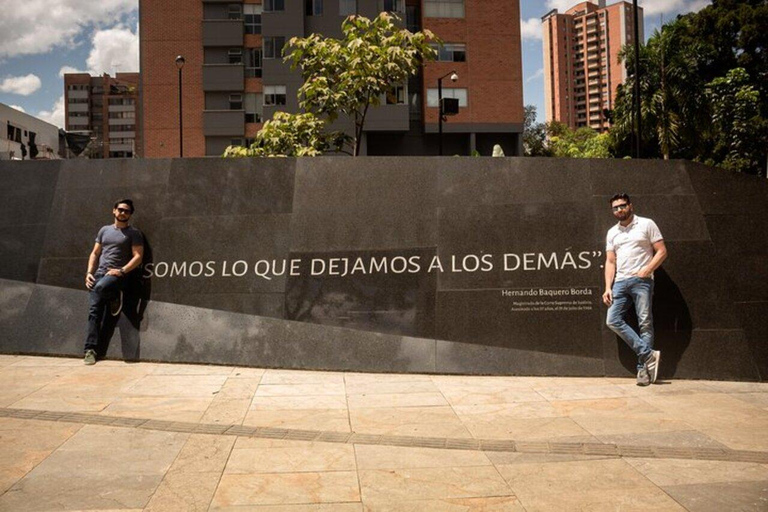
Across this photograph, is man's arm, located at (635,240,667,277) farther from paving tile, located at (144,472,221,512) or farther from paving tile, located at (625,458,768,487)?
paving tile, located at (144,472,221,512)

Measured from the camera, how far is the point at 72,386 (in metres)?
6.45

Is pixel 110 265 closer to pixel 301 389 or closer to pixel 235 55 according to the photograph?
pixel 301 389

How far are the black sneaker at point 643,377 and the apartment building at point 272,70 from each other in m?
36.3

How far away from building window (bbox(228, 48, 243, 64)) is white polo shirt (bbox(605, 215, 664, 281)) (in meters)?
40.2

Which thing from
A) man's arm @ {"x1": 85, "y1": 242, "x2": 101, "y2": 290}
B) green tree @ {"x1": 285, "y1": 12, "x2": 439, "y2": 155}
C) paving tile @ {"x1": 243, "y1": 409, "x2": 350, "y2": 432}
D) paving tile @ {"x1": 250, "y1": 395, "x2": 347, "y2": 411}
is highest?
green tree @ {"x1": 285, "y1": 12, "x2": 439, "y2": 155}

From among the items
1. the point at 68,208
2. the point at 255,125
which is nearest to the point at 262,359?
the point at 68,208

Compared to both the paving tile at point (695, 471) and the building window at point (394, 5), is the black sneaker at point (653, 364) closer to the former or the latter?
the paving tile at point (695, 471)

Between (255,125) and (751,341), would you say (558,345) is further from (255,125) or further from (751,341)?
(255,125)

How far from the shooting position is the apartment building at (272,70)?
42.2 metres

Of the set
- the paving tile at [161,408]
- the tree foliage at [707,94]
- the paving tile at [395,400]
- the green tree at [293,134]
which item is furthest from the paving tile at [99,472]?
the tree foliage at [707,94]

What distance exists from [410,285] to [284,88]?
3772 centimetres

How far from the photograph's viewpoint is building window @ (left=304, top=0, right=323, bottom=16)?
42.6m

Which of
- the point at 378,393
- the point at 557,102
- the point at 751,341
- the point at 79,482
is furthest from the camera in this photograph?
the point at 557,102

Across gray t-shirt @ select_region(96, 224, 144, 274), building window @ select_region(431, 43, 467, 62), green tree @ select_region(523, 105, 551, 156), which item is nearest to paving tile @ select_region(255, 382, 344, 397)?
gray t-shirt @ select_region(96, 224, 144, 274)
